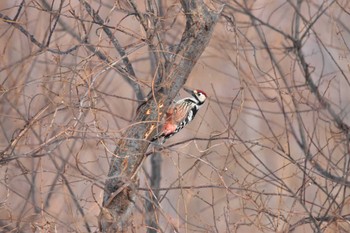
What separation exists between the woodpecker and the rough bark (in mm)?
222

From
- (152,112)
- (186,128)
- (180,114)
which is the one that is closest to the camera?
(152,112)

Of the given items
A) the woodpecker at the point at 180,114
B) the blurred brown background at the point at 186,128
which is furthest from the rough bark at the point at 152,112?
the woodpecker at the point at 180,114

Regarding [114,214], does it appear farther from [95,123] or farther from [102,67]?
[102,67]

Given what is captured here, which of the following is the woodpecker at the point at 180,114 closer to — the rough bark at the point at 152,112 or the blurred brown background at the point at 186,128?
the blurred brown background at the point at 186,128

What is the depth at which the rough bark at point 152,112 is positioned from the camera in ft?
11.8

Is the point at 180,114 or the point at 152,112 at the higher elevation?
the point at 180,114

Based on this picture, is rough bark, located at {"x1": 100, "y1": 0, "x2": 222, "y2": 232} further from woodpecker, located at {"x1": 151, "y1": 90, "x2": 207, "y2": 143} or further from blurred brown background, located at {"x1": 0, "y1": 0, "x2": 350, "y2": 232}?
woodpecker, located at {"x1": 151, "y1": 90, "x2": 207, "y2": 143}

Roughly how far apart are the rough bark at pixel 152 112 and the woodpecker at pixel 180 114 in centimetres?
22

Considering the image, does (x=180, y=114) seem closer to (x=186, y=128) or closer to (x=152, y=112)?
(x=152, y=112)

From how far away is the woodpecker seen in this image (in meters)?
4.19

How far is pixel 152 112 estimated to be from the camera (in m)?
3.68

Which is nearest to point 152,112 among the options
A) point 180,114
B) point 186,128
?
point 180,114

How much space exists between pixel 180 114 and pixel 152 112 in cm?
79

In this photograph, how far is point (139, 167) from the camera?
12.1 feet
